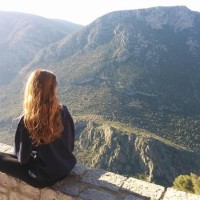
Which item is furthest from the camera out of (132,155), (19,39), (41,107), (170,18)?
(19,39)

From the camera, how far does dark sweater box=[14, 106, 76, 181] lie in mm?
3936

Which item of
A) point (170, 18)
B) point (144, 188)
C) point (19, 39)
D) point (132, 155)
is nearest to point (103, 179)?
point (144, 188)

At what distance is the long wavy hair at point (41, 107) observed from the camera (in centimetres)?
383

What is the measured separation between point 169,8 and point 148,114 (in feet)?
177

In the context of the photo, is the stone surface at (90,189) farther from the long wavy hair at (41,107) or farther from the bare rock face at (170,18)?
the bare rock face at (170,18)

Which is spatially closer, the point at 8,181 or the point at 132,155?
the point at 8,181

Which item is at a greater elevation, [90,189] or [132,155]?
[90,189]

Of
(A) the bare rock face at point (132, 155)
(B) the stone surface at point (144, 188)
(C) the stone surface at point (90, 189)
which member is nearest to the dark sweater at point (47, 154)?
(C) the stone surface at point (90, 189)

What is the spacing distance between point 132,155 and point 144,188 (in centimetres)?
5849

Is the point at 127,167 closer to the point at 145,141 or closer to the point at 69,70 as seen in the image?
the point at 145,141

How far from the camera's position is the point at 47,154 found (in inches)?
156

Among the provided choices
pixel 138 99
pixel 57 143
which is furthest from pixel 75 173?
pixel 138 99

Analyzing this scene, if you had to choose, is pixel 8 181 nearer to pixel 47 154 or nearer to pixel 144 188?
pixel 47 154

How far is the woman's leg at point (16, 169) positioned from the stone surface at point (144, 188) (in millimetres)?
934
